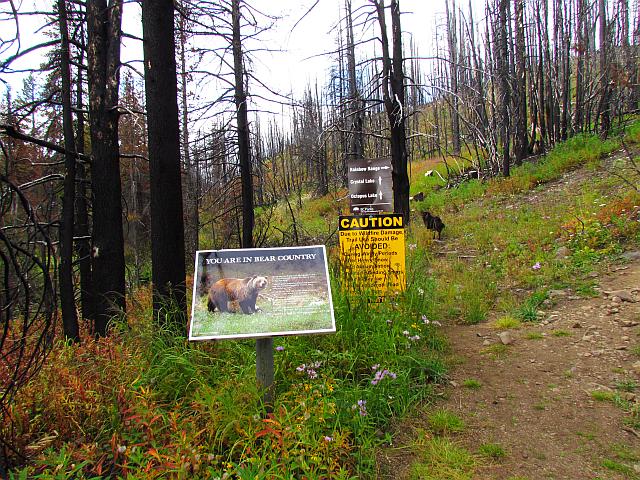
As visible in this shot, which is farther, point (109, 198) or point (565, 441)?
point (109, 198)

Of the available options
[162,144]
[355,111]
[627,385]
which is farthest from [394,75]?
[627,385]

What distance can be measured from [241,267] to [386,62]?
6628 millimetres

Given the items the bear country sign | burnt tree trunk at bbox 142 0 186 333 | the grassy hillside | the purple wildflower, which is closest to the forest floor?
the grassy hillside

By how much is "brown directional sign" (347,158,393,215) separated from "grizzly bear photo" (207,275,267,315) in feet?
12.6

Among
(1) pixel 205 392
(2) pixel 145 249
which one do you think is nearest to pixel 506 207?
(1) pixel 205 392

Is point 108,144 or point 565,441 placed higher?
point 108,144

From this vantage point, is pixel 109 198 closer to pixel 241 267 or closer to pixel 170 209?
pixel 170 209

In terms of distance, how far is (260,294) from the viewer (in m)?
2.85

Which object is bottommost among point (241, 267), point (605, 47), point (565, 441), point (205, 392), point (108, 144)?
point (565, 441)

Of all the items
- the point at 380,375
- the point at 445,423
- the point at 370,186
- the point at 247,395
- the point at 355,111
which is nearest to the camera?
the point at 247,395

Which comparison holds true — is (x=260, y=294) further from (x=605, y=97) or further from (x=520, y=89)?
(x=605, y=97)

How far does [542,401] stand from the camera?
127 inches

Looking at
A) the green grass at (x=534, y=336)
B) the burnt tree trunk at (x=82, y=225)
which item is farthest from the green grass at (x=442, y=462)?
the burnt tree trunk at (x=82, y=225)

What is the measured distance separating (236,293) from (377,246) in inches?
114
